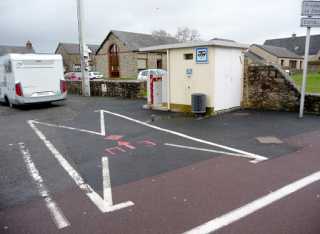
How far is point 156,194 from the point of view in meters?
3.96

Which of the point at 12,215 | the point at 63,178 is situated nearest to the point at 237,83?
the point at 63,178

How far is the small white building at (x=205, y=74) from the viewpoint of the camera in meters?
9.84

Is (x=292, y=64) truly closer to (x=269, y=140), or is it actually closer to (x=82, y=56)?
(x=82, y=56)

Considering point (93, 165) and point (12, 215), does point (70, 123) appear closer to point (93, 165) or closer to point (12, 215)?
point (93, 165)

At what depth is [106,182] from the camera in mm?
4453

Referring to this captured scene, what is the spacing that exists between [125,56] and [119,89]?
20862mm

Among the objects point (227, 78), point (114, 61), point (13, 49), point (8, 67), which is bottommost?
point (227, 78)

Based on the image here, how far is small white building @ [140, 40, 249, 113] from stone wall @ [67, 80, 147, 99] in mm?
4926

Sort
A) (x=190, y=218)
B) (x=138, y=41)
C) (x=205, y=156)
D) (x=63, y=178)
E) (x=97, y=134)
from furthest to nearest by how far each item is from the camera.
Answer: (x=138, y=41) < (x=97, y=134) < (x=205, y=156) < (x=63, y=178) < (x=190, y=218)

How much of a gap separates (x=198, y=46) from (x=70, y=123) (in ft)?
17.8

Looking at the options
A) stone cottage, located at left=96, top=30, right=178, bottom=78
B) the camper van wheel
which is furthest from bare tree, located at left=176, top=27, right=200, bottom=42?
the camper van wheel

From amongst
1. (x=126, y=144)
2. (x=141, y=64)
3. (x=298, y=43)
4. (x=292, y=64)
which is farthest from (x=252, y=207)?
(x=298, y=43)

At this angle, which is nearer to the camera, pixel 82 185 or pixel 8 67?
pixel 82 185

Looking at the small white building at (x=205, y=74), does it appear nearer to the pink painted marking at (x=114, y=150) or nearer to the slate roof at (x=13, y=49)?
the pink painted marking at (x=114, y=150)
